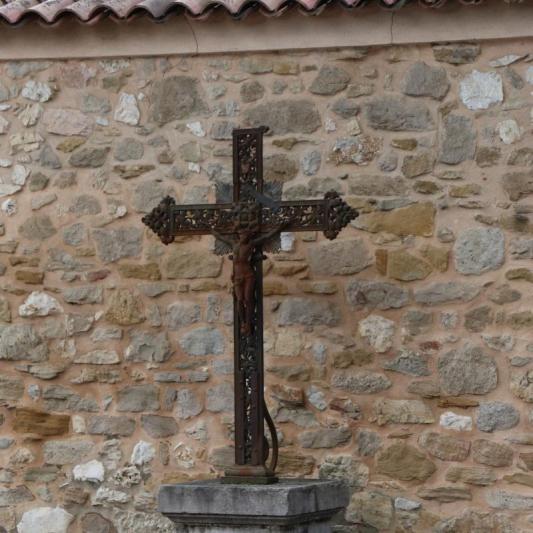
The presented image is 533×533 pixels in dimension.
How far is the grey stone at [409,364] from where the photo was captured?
708 centimetres

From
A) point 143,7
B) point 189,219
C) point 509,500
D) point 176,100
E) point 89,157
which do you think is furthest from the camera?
point 89,157

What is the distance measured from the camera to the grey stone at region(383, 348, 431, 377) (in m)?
7.08

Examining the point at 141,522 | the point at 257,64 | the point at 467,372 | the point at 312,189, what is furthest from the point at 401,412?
the point at 257,64

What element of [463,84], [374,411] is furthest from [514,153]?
[374,411]

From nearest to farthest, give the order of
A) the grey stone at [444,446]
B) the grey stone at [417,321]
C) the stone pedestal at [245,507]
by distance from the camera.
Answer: the stone pedestal at [245,507], the grey stone at [444,446], the grey stone at [417,321]

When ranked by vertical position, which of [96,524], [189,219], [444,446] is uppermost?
[189,219]

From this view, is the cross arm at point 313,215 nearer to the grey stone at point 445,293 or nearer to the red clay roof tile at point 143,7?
the grey stone at point 445,293

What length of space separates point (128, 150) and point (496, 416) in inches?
87.0

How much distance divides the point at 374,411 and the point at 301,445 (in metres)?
0.38

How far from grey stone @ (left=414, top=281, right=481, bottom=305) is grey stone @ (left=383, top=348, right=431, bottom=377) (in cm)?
25

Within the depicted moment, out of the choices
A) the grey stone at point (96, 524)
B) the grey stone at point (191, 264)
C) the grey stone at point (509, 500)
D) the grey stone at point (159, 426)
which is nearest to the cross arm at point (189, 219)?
the grey stone at point (191, 264)

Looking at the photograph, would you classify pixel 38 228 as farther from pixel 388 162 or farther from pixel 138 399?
pixel 388 162

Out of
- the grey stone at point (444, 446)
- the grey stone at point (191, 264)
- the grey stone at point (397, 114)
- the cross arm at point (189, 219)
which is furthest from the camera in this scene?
the grey stone at point (191, 264)

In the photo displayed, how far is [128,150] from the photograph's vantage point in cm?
759
